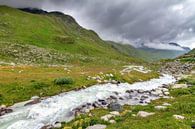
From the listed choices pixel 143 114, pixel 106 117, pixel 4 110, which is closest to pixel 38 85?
pixel 4 110

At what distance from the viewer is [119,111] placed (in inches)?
931

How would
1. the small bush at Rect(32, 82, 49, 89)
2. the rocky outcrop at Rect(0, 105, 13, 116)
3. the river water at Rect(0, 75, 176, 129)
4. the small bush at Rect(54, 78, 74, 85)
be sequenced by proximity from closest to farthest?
1. the river water at Rect(0, 75, 176, 129)
2. the rocky outcrop at Rect(0, 105, 13, 116)
3. the small bush at Rect(32, 82, 49, 89)
4. the small bush at Rect(54, 78, 74, 85)

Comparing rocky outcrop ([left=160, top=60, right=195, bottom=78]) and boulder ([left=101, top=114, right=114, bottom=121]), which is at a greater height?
rocky outcrop ([left=160, top=60, right=195, bottom=78])

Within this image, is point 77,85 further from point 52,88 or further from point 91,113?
point 91,113

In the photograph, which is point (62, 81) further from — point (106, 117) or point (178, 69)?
point (178, 69)

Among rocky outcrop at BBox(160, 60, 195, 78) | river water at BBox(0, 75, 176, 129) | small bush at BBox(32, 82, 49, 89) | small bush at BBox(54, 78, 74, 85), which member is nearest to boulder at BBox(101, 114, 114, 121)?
river water at BBox(0, 75, 176, 129)

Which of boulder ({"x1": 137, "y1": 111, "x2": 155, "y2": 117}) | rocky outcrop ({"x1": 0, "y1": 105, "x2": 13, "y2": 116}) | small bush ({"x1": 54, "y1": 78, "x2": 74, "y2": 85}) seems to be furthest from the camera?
small bush ({"x1": 54, "y1": 78, "x2": 74, "y2": 85})

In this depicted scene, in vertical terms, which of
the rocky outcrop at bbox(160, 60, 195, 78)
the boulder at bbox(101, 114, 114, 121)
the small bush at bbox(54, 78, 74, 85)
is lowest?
the boulder at bbox(101, 114, 114, 121)

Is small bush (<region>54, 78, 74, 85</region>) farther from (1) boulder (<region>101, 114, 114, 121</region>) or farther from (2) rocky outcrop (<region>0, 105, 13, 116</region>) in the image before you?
(1) boulder (<region>101, 114, 114, 121</region>)

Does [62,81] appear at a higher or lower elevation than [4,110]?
higher

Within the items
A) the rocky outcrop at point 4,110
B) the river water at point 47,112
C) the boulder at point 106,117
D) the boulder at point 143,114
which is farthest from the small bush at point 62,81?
the boulder at point 143,114

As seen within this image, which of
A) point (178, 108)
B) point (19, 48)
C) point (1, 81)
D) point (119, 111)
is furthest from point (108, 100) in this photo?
point (19, 48)

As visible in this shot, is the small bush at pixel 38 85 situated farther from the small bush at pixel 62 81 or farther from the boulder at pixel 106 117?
the boulder at pixel 106 117

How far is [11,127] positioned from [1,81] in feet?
54.0
